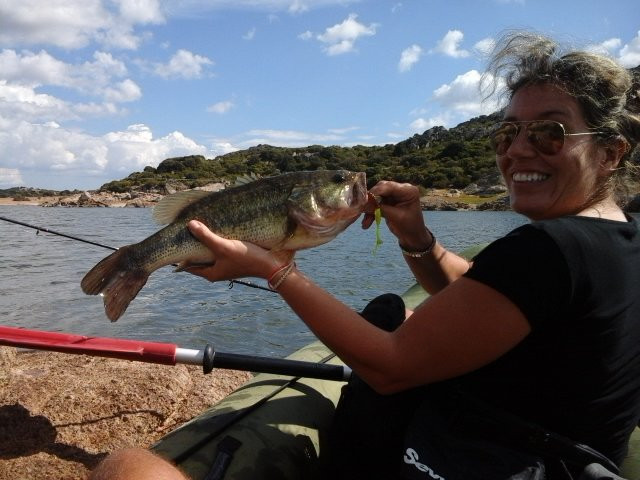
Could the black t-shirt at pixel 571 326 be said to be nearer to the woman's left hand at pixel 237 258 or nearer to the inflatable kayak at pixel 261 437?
the inflatable kayak at pixel 261 437

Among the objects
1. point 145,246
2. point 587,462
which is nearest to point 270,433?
point 145,246

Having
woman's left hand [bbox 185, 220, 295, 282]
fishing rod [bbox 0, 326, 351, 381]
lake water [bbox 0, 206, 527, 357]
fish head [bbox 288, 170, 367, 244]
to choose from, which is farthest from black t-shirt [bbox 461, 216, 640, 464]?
lake water [bbox 0, 206, 527, 357]

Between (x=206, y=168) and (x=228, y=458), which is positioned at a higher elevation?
(x=206, y=168)

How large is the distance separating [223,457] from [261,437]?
30cm

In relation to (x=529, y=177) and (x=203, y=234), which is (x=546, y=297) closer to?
(x=529, y=177)

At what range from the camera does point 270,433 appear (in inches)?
114

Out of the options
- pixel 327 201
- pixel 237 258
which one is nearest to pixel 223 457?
pixel 237 258

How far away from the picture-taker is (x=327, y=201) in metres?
3.25

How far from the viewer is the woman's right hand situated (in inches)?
127

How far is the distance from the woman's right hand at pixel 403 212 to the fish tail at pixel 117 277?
Result: 145cm

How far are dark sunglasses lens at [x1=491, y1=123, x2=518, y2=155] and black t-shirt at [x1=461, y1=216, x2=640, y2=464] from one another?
69 centimetres

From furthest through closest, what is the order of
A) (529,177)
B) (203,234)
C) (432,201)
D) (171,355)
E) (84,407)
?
(432,201) → (84,407) → (171,355) → (203,234) → (529,177)

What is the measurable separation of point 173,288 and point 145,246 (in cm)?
1193

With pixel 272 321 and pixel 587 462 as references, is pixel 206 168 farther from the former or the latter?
pixel 587 462
